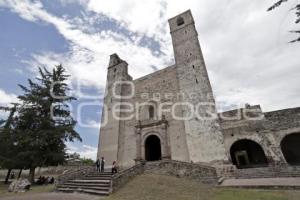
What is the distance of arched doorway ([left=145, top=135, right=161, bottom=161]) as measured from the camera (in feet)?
53.5

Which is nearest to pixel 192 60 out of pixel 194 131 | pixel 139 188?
pixel 194 131

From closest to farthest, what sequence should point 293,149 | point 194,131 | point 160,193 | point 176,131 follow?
point 160,193 → point 194,131 → point 176,131 → point 293,149

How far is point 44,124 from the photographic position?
1316 cm

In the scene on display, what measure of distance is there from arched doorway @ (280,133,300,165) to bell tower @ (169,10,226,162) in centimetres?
936

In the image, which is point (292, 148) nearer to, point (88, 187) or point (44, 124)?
point (88, 187)

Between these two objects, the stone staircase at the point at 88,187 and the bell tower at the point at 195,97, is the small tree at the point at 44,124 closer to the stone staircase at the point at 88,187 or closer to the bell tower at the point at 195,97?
the stone staircase at the point at 88,187

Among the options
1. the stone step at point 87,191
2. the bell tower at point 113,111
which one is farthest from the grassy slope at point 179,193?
the bell tower at point 113,111

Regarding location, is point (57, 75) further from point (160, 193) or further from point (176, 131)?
point (160, 193)

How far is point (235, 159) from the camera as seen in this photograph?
19.6 m

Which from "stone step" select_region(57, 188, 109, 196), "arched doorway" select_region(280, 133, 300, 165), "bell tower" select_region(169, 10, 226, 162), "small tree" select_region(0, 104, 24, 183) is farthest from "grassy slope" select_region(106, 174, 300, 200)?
"arched doorway" select_region(280, 133, 300, 165)

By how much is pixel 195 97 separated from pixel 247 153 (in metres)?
9.96

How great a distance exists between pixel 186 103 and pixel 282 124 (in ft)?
25.2

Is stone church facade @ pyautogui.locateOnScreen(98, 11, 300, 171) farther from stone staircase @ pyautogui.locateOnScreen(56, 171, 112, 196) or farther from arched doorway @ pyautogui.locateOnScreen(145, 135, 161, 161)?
stone staircase @ pyautogui.locateOnScreen(56, 171, 112, 196)

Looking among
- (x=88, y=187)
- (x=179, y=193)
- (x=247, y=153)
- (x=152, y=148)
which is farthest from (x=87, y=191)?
(x=247, y=153)
